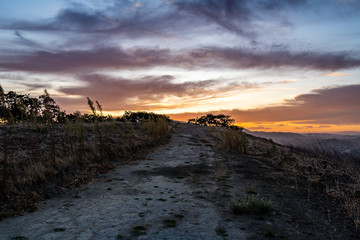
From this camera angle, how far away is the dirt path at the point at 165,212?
337 cm

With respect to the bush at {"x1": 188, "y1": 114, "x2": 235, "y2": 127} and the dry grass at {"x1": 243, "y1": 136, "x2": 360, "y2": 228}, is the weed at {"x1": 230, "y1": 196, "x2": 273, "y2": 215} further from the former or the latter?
the bush at {"x1": 188, "y1": 114, "x2": 235, "y2": 127}

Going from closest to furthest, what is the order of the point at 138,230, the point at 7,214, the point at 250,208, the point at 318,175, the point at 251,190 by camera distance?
the point at 138,230
the point at 7,214
the point at 250,208
the point at 251,190
the point at 318,175

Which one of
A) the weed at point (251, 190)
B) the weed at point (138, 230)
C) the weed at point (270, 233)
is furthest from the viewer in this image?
the weed at point (251, 190)

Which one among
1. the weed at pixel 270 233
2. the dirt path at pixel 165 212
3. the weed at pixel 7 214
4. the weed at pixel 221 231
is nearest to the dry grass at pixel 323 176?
the dirt path at pixel 165 212

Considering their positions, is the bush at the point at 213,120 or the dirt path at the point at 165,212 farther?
the bush at the point at 213,120

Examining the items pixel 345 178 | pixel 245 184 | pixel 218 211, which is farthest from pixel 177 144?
pixel 218 211

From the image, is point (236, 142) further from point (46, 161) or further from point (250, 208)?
point (46, 161)

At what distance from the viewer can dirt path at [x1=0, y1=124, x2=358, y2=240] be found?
3369 mm

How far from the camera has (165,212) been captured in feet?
13.2

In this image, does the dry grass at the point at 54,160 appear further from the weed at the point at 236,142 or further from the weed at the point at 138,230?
the weed at the point at 236,142

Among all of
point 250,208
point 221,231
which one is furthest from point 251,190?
point 221,231

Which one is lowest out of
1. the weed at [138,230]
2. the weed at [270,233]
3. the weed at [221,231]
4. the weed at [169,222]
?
the weed at [270,233]

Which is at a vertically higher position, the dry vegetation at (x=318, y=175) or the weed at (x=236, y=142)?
the weed at (x=236, y=142)

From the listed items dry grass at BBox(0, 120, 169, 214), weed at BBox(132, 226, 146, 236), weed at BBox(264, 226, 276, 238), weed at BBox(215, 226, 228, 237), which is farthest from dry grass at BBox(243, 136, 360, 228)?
dry grass at BBox(0, 120, 169, 214)
